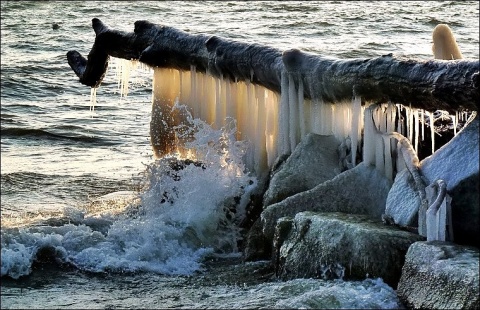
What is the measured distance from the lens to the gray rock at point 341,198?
342 inches

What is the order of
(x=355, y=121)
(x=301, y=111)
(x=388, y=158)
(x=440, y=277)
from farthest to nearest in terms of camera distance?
(x=301, y=111) < (x=355, y=121) < (x=388, y=158) < (x=440, y=277)

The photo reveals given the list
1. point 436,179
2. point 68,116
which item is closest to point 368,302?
point 436,179

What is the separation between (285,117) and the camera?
10031 millimetres

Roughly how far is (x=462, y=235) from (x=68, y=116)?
9979 millimetres

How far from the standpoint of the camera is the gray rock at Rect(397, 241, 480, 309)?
6574 mm

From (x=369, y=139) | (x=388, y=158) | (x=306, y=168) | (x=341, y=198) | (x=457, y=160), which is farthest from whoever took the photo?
(x=306, y=168)

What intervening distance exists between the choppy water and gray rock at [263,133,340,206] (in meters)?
0.69

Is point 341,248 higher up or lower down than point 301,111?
lower down

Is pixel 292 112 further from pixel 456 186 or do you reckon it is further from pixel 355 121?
pixel 456 186

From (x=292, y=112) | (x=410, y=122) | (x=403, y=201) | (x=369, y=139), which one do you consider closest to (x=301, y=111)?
(x=292, y=112)

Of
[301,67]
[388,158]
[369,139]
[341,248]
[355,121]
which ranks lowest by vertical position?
[341,248]

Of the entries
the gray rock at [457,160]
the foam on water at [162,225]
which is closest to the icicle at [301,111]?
the foam on water at [162,225]

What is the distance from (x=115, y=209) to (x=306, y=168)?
231 cm

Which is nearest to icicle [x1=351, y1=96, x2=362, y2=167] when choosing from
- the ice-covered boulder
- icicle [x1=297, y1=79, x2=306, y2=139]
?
icicle [x1=297, y1=79, x2=306, y2=139]
